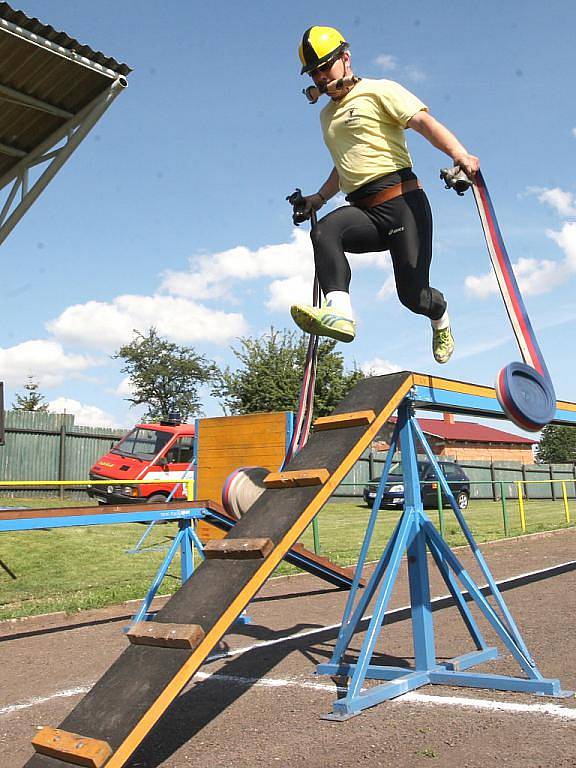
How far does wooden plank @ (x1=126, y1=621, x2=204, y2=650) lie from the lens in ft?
9.86

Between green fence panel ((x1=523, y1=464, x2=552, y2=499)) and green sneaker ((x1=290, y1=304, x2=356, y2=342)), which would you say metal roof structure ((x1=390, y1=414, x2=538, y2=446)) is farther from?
green sneaker ((x1=290, y1=304, x2=356, y2=342))

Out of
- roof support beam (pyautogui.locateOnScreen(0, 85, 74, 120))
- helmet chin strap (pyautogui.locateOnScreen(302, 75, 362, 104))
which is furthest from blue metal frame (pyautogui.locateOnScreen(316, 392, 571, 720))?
roof support beam (pyautogui.locateOnScreen(0, 85, 74, 120))

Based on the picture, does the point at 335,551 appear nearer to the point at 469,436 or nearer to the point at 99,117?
the point at 99,117

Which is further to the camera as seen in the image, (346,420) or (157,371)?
(157,371)

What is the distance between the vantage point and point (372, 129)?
4098 mm

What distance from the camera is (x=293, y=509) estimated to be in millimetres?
3607

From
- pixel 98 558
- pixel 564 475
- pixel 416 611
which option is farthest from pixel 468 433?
pixel 416 611

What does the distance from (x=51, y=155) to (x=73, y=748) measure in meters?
9.07

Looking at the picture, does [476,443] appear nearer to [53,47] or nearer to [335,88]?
[53,47]

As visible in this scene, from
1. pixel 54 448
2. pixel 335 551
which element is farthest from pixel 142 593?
pixel 54 448

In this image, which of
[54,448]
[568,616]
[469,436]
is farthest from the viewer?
[469,436]

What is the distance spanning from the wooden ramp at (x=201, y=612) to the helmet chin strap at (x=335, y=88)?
1788mm

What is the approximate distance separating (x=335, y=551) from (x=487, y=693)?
8.63 meters

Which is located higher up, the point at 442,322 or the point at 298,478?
the point at 442,322
